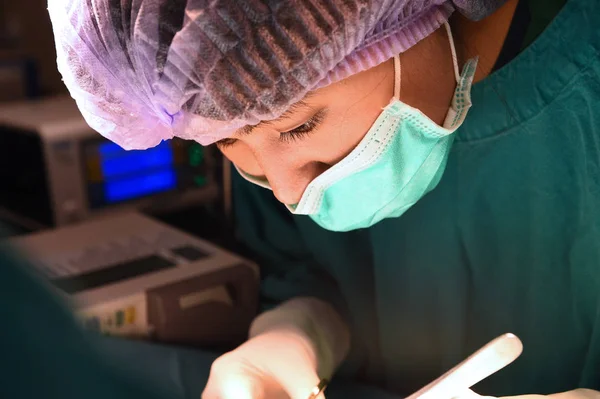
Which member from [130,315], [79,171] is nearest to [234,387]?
[130,315]

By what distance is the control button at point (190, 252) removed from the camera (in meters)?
1.40

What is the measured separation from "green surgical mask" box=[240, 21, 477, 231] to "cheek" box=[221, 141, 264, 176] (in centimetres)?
8

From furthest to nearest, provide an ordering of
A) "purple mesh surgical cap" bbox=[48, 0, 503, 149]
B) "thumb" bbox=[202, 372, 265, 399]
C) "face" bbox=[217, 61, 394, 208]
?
"thumb" bbox=[202, 372, 265, 399]
"face" bbox=[217, 61, 394, 208]
"purple mesh surgical cap" bbox=[48, 0, 503, 149]

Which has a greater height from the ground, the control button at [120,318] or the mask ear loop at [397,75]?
the mask ear loop at [397,75]

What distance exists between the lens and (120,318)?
1245 mm

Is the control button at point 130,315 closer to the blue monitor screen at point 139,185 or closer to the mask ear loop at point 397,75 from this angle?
the blue monitor screen at point 139,185

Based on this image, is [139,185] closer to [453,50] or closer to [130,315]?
[130,315]

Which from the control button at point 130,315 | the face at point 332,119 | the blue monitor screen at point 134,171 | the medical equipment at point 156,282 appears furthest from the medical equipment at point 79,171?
the face at point 332,119

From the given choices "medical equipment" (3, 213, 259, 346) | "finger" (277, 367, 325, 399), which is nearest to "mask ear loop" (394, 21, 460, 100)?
"finger" (277, 367, 325, 399)

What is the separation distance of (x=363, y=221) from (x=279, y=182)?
6.0 inches

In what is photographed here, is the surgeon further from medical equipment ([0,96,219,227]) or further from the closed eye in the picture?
medical equipment ([0,96,219,227])

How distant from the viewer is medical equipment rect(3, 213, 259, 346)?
1.25m

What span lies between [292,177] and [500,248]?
37 cm

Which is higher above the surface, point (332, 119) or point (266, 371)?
point (332, 119)
